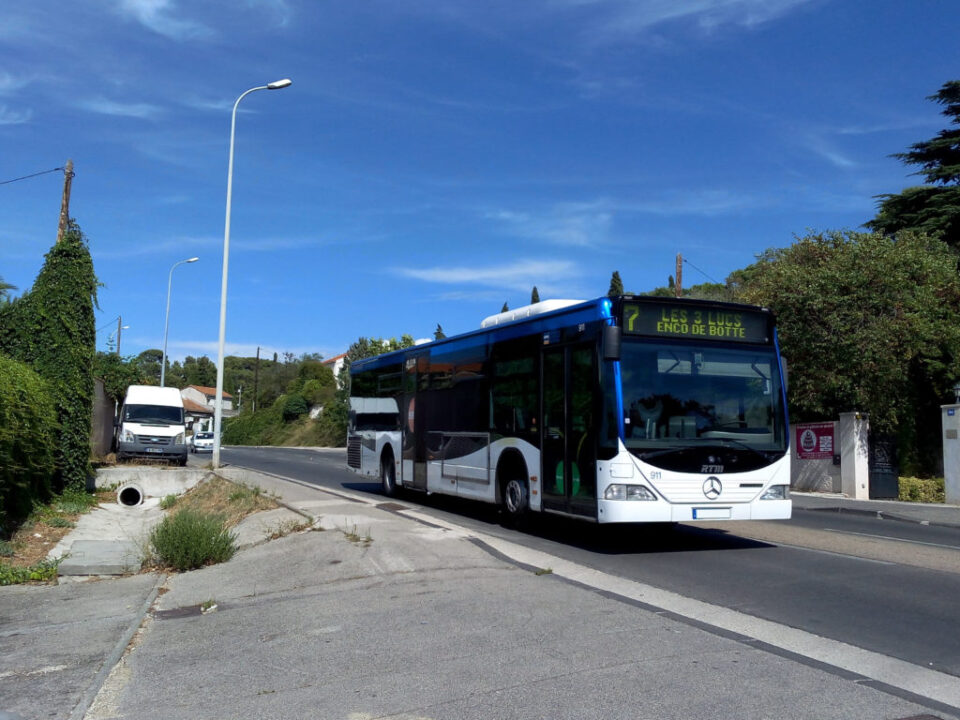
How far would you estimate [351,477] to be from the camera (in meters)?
27.2

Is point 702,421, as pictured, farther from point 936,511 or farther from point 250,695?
point 936,511

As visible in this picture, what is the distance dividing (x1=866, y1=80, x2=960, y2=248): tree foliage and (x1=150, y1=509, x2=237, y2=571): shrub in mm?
29580

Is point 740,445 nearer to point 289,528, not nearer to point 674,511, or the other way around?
point 674,511

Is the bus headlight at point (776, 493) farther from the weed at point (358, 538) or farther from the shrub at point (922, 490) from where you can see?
the shrub at point (922, 490)

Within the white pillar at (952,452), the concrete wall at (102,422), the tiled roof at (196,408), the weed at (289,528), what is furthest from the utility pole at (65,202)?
the tiled roof at (196,408)

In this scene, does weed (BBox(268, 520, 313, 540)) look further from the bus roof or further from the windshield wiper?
the windshield wiper

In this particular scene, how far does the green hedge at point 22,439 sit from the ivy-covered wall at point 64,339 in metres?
1.47

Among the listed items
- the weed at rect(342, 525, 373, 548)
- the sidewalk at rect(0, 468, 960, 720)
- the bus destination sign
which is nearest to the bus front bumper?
the sidewalk at rect(0, 468, 960, 720)

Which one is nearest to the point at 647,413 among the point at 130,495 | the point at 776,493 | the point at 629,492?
the point at 629,492

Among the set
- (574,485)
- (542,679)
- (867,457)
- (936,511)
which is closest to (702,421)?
(574,485)

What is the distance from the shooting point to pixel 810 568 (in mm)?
9719

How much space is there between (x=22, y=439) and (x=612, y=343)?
976cm

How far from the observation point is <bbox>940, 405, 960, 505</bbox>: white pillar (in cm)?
2148

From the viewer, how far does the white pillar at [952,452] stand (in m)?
21.5
